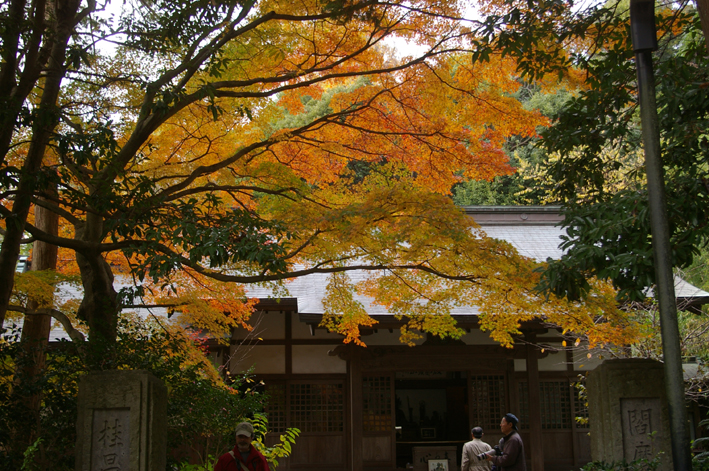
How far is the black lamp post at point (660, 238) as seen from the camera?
366cm

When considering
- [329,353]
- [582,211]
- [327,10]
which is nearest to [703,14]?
[582,211]

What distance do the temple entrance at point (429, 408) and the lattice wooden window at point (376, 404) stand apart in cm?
279

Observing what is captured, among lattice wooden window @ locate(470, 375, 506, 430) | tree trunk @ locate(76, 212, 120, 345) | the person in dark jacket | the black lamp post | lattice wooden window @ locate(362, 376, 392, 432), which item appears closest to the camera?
the black lamp post

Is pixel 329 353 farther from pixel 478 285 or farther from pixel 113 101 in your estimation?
pixel 113 101

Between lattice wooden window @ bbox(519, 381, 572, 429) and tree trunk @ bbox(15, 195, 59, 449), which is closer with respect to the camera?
tree trunk @ bbox(15, 195, 59, 449)

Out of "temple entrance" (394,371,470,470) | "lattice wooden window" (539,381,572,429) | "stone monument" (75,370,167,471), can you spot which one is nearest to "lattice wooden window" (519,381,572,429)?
"lattice wooden window" (539,381,572,429)

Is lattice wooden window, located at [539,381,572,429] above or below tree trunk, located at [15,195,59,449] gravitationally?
below

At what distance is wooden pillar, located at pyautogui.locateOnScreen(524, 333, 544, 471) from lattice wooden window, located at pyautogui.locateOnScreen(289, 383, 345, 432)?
11.9 ft

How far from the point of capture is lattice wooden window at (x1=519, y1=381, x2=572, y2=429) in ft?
40.2

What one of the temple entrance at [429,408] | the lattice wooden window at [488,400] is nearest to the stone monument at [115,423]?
the lattice wooden window at [488,400]

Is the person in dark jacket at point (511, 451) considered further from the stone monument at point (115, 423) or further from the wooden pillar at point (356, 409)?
the wooden pillar at point (356, 409)

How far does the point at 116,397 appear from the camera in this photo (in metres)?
4.81

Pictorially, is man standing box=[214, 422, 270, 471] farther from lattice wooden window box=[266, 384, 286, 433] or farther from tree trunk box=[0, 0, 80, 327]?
lattice wooden window box=[266, 384, 286, 433]

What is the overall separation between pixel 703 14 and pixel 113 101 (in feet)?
20.2
